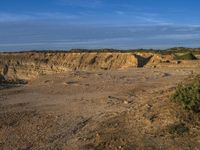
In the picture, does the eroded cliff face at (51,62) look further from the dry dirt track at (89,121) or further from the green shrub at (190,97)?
the green shrub at (190,97)

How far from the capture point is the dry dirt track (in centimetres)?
1083

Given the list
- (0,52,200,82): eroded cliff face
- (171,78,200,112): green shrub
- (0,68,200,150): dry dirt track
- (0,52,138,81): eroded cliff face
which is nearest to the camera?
(0,68,200,150): dry dirt track

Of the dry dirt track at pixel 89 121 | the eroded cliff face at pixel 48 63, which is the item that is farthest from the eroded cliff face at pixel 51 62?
the dry dirt track at pixel 89 121

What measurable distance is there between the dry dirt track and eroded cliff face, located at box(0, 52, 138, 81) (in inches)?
1234

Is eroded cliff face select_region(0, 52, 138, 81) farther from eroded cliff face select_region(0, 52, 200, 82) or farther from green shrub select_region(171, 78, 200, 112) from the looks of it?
green shrub select_region(171, 78, 200, 112)

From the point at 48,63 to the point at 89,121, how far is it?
4080 cm

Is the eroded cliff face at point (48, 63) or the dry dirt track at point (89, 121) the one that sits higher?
the dry dirt track at point (89, 121)

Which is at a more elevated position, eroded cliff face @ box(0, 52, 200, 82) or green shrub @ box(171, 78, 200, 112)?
green shrub @ box(171, 78, 200, 112)

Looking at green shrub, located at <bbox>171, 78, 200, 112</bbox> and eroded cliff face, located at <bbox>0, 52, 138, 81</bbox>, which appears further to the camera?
eroded cliff face, located at <bbox>0, 52, 138, 81</bbox>

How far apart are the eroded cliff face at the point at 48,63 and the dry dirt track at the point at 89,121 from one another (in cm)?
3134

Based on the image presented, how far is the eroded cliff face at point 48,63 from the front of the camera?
52.1 metres

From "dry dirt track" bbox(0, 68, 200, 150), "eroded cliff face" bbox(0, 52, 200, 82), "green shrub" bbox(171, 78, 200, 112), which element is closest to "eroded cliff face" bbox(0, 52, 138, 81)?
"eroded cliff face" bbox(0, 52, 200, 82)

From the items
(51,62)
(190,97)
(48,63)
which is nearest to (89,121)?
(190,97)

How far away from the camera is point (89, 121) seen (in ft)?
44.8
